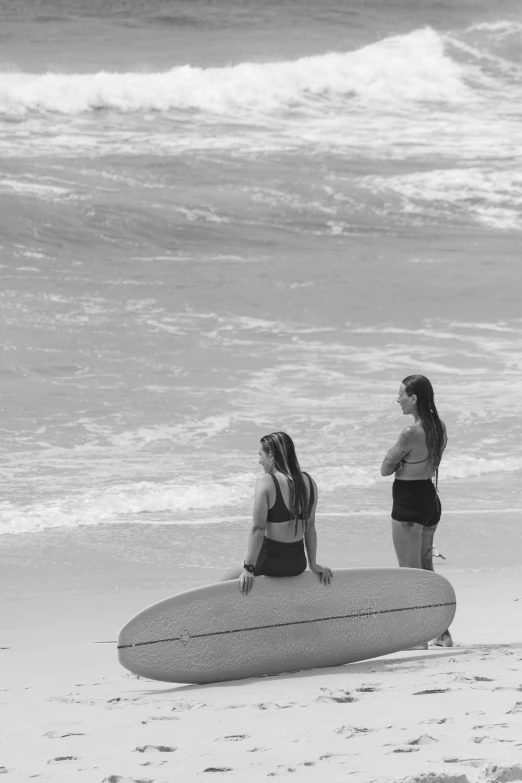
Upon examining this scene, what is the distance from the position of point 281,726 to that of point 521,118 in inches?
1050

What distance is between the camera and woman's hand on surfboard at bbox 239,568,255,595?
14.8ft

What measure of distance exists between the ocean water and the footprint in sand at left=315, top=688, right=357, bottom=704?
279 centimetres

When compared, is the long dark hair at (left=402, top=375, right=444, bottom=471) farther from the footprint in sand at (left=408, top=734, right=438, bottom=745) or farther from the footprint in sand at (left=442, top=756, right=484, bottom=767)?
the footprint in sand at (left=442, top=756, right=484, bottom=767)

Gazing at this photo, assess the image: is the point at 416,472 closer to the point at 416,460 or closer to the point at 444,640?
the point at 416,460

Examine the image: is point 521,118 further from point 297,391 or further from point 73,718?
point 73,718

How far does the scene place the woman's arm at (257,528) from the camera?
4461 millimetres

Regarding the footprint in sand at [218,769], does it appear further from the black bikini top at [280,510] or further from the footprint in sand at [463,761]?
the black bikini top at [280,510]

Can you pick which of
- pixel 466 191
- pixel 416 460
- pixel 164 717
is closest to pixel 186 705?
pixel 164 717

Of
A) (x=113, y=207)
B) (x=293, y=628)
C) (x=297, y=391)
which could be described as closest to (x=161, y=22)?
(x=113, y=207)

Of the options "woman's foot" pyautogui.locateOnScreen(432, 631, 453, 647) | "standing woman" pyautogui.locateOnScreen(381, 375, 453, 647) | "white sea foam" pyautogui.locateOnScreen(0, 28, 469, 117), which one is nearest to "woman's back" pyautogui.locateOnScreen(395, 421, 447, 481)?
"standing woman" pyautogui.locateOnScreen(381, 375, 453, 647)

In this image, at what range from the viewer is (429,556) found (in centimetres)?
508

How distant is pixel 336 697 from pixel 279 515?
82 cm

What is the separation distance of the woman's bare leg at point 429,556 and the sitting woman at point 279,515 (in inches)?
26.2

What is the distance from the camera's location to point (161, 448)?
988 centimetres
